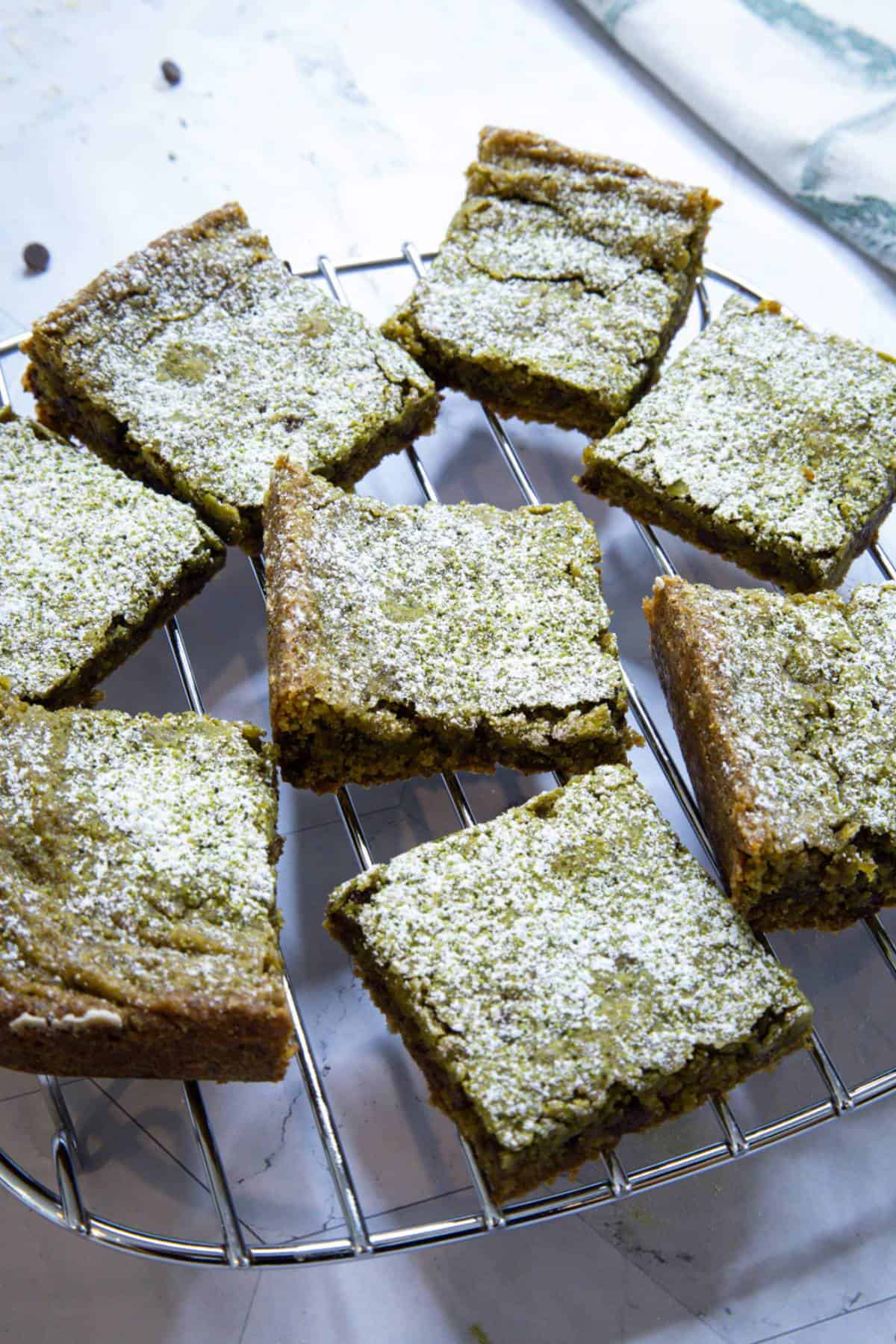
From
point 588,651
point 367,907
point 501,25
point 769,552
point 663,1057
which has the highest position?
point 501,25

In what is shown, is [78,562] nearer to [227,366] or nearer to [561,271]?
[227,366]

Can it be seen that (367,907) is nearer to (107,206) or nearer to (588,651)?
(588,651)

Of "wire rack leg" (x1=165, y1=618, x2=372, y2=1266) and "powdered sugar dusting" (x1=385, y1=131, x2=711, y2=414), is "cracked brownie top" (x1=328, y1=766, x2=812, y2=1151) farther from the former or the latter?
"powdered sugar dusting" (x1=385, y1=131, x2=711, y2=414)

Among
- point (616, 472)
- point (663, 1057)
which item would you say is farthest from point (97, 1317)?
point (616, 472)

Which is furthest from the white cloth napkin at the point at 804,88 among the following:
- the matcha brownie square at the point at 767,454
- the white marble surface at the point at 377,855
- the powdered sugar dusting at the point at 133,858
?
the powdered sugar dusting at the point at 133,858

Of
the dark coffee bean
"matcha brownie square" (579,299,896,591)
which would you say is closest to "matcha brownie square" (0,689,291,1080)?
"matcha brownie square" (579,299,896,591)

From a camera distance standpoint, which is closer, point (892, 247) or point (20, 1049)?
point (20, 1049)
